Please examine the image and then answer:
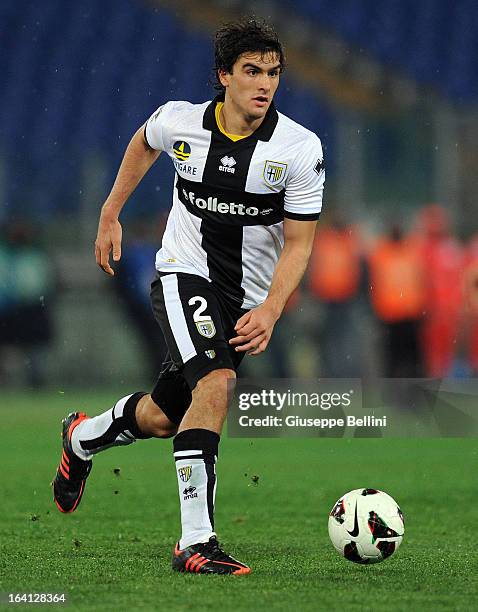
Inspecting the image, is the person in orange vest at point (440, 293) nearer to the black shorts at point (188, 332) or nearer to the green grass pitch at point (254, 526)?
the green grass pitch at point (254, 526)

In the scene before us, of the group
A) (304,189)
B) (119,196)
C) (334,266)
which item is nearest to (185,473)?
(304,189)

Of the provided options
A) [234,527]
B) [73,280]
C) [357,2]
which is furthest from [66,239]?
[234,527]

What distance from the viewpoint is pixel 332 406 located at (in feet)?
24.4

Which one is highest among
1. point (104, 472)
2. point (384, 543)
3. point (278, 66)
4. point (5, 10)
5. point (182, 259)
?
point (5, 10)

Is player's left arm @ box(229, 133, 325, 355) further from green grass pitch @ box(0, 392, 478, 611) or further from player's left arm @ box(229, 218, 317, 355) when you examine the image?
green grass pitch @ box(0, 392, 478, 611)

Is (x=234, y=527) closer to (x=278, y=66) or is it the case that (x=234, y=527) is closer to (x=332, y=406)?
(x=332, y=406)

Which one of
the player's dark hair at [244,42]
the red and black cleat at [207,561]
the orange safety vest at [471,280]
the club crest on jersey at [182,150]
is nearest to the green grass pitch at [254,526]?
the red and black cleat at [207,561]

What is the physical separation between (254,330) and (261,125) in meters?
1.01

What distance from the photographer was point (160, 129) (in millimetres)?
5410

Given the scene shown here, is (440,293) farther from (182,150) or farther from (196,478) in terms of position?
(196,478)

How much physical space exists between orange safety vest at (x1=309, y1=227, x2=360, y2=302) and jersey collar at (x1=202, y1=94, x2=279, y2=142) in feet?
28.2

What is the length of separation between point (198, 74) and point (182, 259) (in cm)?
1262

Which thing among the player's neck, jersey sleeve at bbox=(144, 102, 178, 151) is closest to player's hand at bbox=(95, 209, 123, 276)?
jersey sleeve at bbox=(144, 102, 178, 151)

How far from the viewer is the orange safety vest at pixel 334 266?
14.1m
